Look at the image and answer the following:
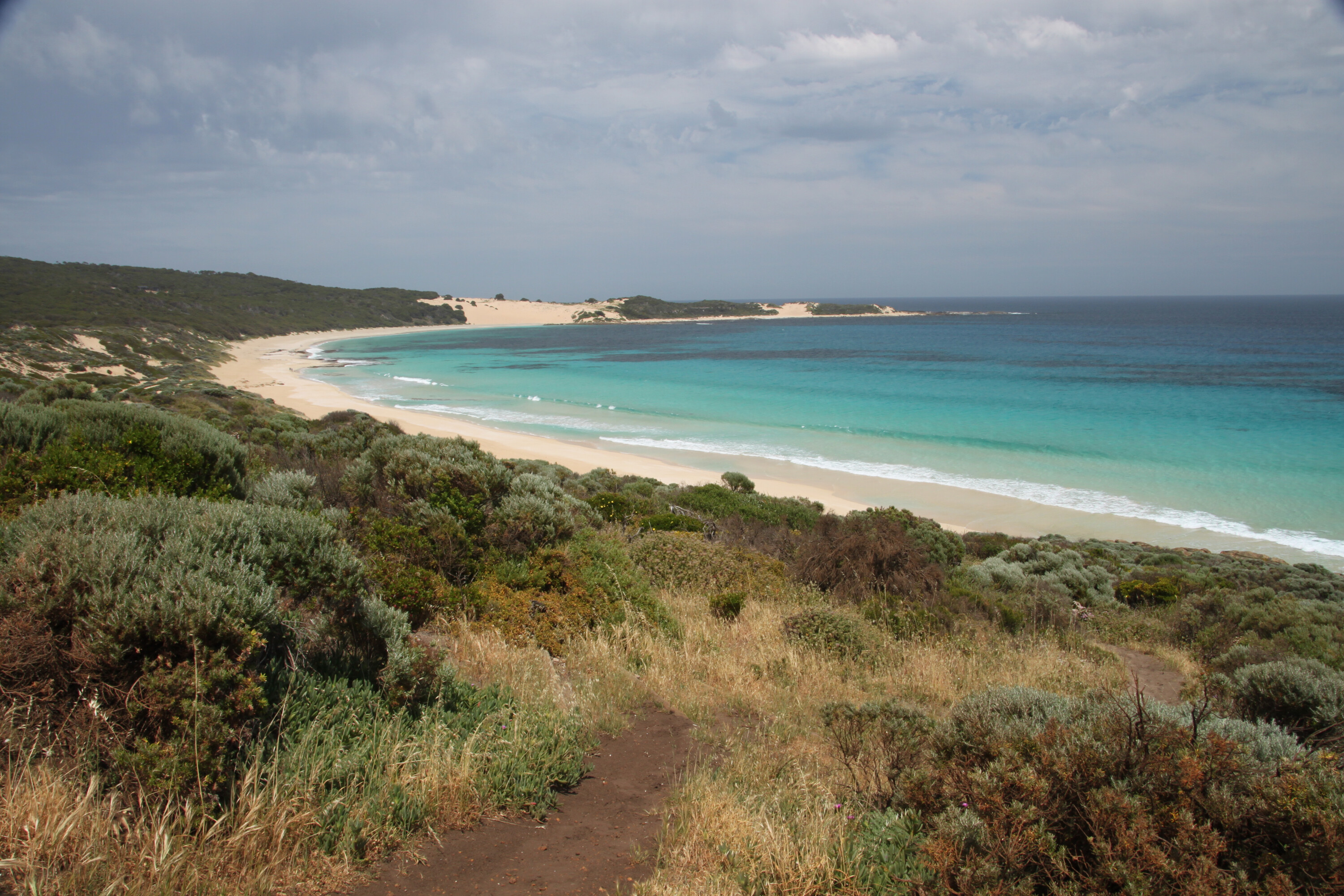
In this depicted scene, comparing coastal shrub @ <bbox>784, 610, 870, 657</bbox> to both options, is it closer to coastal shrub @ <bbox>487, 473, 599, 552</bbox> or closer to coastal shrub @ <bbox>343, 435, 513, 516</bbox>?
coastal shrub @ <bbox>487, 473, 599, 552</bbox>

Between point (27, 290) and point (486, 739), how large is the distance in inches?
3614

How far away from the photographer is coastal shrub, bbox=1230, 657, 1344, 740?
13.7ft

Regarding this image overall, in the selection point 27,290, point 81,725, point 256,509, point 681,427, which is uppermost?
point 27,290

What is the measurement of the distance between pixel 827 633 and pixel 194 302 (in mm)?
102477

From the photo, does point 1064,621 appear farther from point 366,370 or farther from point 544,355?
point 544,355

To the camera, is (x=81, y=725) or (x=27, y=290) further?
(x=27, y=290)

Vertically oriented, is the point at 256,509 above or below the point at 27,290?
below

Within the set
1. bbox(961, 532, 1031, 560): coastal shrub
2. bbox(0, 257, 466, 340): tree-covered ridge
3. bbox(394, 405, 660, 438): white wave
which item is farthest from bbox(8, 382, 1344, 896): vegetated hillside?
bbox(0, 257, 466, 340): tree-covered ridge

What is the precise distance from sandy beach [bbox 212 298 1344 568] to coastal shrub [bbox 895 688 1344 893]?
14246mm

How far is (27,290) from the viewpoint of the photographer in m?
69.8

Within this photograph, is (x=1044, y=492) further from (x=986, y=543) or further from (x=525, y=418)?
(x=525, y=418)

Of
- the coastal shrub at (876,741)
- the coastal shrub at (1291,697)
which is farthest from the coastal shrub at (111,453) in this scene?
the coastal shrub at (1291,697)

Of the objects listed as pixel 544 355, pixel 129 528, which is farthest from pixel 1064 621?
pixel 544 355

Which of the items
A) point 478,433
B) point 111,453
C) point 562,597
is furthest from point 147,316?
point 562,597
